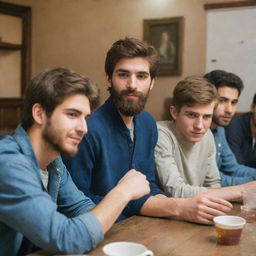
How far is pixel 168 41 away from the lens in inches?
189

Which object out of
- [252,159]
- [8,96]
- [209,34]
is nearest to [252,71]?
[209,34]

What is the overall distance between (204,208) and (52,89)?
0.71 m

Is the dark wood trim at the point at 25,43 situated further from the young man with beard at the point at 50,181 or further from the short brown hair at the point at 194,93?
the young man with beard at the point at 50,181

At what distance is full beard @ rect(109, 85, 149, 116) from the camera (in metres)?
1.97

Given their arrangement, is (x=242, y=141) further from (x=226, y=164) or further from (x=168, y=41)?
(x=168, y=41)

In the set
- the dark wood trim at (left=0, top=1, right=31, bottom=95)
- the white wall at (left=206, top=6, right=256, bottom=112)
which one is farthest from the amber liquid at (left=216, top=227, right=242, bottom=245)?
the dark wood trim at (left=0, top=1, right=31, bottom=95)

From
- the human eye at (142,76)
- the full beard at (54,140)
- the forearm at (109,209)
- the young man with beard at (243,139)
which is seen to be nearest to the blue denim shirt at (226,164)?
the young man with beard at (243,139)

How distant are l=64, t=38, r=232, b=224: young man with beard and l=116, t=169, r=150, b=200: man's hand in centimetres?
26

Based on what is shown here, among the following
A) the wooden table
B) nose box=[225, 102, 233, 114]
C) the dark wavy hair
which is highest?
the dark wavy hair

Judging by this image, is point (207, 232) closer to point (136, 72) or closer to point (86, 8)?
point (136, 72)

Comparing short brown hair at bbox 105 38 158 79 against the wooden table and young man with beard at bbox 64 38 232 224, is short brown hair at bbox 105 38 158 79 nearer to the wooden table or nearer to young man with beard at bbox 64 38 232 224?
young man with beard at bbox 64 38 232 224

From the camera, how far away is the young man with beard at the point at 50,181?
45.8 inches

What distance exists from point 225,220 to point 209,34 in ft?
11.5

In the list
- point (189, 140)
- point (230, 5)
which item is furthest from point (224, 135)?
point (230, 5)
